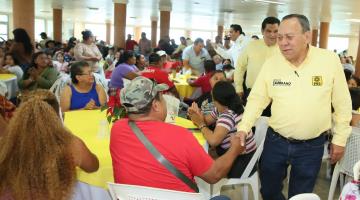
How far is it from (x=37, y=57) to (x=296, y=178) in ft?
13.7

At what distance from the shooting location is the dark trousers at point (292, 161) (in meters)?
2.30

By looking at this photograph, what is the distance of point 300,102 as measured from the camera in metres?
Result: 2.22

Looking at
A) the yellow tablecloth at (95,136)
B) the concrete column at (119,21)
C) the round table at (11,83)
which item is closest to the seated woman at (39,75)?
the round table at (11,83)

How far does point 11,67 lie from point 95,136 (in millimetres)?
3874

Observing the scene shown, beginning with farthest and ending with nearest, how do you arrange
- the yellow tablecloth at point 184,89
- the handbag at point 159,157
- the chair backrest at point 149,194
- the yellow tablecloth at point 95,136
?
the yellow tablecloth at point 184,89 < the yellow tablecloth at point 95,136 < the handbag at point 159,157 < the chair backrest at point 149,194

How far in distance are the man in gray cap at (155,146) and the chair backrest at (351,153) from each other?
128 centimetres

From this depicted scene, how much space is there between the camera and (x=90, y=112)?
3512 millimetres

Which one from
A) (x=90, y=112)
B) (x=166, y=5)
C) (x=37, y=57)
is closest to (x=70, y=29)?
(x=166, y=5)

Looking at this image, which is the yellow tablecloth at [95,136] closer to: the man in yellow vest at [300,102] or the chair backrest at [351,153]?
the man in yellow vest at [300,102]

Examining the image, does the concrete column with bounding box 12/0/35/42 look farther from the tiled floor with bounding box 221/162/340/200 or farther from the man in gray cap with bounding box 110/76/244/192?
the man in gray cap with bounding box 110/76/244/192

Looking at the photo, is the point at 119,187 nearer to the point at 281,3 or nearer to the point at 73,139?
the point at 73,139

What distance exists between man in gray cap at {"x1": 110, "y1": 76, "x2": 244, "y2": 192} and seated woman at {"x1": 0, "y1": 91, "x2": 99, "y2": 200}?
1.04 feet

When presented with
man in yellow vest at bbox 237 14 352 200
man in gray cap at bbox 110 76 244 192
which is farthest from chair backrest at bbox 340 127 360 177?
man in gray cap at bbox 110 76 244 192

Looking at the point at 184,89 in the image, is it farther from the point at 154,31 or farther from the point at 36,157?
the point at 154,31
